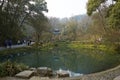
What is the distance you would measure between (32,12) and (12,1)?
6400mm

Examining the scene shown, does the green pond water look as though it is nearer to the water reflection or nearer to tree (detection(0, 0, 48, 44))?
the water reflection

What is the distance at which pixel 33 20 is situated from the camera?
38.3 meters

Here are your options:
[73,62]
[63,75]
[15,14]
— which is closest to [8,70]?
[63,75]

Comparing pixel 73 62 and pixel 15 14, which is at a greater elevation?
pixel 15 14

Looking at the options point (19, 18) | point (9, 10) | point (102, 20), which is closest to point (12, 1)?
point (9, 10)

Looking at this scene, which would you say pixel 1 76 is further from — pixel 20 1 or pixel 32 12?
pixel 32 12

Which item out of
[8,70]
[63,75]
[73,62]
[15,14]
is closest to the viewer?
[8,70]

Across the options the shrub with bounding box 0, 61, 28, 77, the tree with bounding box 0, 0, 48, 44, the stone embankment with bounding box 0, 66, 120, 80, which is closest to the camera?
the stone embankment with bounding box 0, 66, 120, 80

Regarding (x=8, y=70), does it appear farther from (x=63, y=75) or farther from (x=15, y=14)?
(x=15, y=14)

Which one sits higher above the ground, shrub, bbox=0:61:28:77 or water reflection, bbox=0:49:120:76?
shrub, bbox=0:61:28:77

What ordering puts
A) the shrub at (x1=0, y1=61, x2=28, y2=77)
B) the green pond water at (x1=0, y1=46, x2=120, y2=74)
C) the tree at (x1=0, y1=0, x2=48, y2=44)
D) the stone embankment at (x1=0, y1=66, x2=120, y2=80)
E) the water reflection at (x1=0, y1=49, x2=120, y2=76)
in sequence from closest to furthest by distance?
the stone embankment at (x1=0, y1=66, x2=120, y2=80)
the shrub at (x1=0, y1=61, x2=28, y2=77)
the water reflection at (x1=0, y1=49, x2=120, y2=76)
the green pond water at (x1=0, y1=46, x2=120, y2=74)
the tree at (x1=0, y1=0, x2=48, y2=44)

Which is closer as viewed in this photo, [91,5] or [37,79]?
[37,79]

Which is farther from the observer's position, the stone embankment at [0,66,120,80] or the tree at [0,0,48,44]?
the tree at [0,0,48,44]

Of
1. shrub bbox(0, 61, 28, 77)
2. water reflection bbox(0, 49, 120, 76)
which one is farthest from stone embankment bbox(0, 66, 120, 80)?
water reflection bbox(0, 49, 120, 76)
